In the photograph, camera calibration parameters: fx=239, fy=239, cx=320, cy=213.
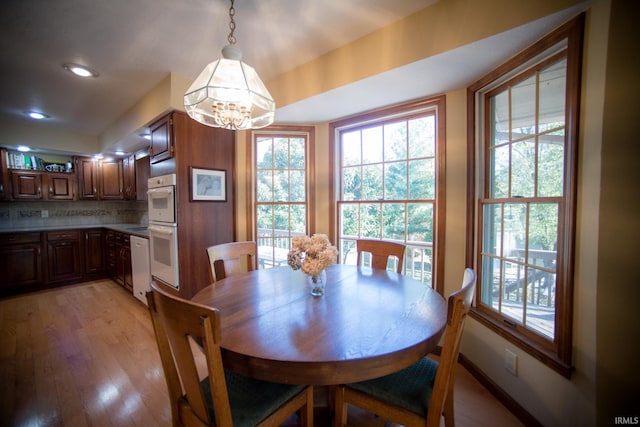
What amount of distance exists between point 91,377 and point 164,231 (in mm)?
1275

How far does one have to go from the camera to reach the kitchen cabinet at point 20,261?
11.0ft

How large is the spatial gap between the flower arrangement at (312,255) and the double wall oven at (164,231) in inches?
65.8

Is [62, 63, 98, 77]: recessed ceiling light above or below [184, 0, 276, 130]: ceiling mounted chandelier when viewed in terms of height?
above

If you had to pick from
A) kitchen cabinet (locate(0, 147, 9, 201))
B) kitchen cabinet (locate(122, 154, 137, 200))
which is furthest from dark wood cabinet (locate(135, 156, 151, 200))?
kitchen cabinet (locate(0, 147, 9, 201))

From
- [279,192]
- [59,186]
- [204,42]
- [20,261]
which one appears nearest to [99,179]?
[59,186]

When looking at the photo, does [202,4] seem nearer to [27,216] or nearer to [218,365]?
[218,365]

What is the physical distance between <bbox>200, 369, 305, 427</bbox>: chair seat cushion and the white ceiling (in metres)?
2.05

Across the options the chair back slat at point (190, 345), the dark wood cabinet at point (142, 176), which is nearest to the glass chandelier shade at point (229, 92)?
the chair back slat at point (190, 345)

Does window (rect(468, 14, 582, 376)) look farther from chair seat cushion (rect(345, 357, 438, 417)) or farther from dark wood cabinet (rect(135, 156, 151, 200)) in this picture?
dark wood cabinet (rect(135, 156, 151, 200))

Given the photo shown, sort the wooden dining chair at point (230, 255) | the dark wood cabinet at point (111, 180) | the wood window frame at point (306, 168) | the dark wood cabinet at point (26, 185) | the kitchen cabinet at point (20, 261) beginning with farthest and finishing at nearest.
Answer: the dark wood cabinet at point (111, 180) < the dark wood cabinet at point (26, 185) < the kitchen cabinet at point (20, 261) < the wood window frame at point (306, 168) < the wooden dining chair at point (230, 255)

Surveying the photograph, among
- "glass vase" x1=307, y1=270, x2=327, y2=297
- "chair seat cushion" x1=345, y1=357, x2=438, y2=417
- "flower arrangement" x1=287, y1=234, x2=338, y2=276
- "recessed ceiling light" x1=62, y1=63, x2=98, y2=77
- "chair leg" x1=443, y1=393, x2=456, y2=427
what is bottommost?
"chair leg" x1=443, y1=393, x2=456, y2=427

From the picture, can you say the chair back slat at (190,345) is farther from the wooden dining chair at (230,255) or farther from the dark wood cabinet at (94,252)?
the dark wood cabinet at (94,252)

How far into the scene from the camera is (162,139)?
2547 millimetres

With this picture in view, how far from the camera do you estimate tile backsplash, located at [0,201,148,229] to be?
388 centimetres
